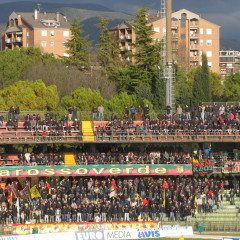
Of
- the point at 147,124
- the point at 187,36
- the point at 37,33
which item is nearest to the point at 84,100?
the point at 147,124

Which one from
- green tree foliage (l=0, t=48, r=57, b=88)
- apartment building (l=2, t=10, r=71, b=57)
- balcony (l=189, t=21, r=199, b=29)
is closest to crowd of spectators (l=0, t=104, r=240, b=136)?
green tree foliage (l=0, t=48, r=57, b=88)

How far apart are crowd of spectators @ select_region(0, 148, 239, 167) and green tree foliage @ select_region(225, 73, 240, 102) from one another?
3899 cm

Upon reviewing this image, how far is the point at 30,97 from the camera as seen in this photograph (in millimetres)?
83438

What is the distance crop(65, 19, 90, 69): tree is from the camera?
111 m

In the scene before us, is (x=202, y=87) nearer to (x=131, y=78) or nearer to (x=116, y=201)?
(x=131, y=78)

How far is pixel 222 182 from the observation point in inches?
2406

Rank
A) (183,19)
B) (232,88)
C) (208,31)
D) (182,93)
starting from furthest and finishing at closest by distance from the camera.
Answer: (208,31), (183,19), (232,88), (182,93)

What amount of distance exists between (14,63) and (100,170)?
134ft

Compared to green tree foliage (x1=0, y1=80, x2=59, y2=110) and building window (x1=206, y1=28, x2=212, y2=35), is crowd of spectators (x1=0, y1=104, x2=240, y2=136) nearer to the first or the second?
green tree foliage (x1=0, y1=80, x2=59, y2=110)

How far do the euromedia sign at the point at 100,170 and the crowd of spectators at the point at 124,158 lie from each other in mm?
504

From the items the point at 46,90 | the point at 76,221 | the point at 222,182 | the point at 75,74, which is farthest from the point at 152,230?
the point at 75,74

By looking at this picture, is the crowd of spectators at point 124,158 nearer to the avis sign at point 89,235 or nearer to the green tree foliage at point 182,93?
the avis sign at point 89,235

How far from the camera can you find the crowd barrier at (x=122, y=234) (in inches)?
1838

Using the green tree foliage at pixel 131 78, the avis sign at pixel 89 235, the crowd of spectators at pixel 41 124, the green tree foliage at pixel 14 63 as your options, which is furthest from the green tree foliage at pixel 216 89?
the avis sign at pixel 89 235
